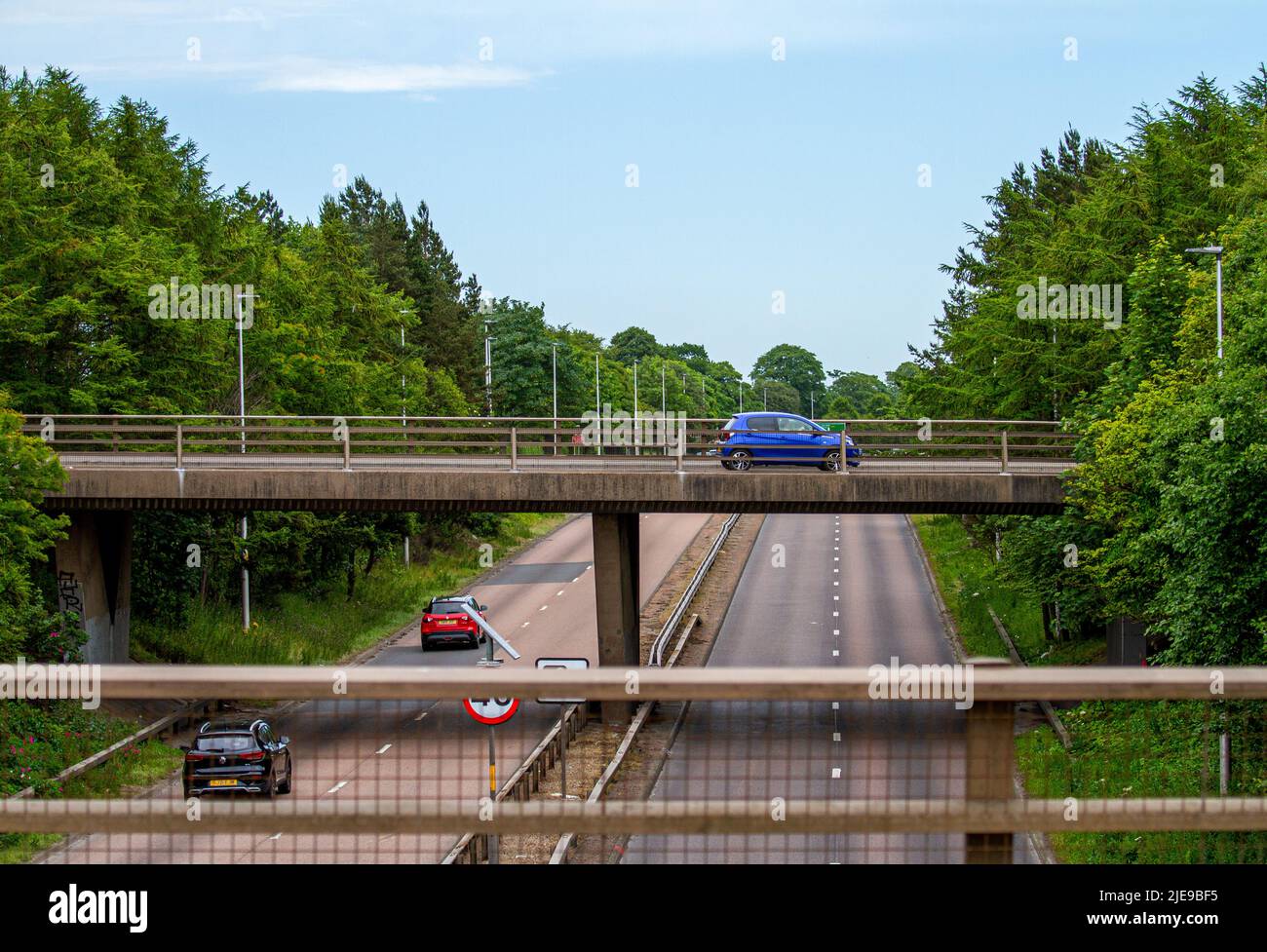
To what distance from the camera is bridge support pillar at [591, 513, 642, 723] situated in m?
37.3

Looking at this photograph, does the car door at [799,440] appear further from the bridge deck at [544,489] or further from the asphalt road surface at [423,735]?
the asphalt road surface at [423,735]

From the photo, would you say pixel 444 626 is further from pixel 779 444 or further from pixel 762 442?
pixel 779 444

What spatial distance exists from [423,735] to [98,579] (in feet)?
107

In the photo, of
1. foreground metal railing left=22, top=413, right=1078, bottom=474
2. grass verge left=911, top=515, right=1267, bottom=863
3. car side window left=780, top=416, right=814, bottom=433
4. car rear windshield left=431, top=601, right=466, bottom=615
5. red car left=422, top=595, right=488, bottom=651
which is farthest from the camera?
car rear windshield left=431, top=601, right=466, bottom=615

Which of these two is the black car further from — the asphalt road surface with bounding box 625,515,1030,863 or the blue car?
the blue car

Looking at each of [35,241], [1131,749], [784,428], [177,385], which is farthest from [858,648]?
[1131,749]

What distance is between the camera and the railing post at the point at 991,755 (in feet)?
17.7

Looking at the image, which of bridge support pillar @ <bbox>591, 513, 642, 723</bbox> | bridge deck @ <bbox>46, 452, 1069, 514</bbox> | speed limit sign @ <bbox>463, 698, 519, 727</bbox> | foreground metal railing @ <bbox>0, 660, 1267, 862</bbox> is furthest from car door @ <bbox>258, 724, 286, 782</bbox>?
bridge support pillar @ <bbox>591, 513, 642, 723</bbox>

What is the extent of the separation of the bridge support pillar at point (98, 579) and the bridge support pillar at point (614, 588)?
38.5 ft

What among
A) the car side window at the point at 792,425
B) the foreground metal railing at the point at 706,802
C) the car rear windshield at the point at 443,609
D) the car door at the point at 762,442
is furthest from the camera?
the car rear windshield at the point at 443,609

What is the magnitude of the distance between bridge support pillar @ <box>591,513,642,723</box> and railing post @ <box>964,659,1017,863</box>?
31.6m

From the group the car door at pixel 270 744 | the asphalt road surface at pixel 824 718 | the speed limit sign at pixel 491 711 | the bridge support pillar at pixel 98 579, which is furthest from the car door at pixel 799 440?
the speed limit sign at pixel 491 711

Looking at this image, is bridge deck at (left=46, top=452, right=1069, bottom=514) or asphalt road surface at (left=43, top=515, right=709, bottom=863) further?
bridge deck at (left=46, top=452, right=1069, bottom=514)

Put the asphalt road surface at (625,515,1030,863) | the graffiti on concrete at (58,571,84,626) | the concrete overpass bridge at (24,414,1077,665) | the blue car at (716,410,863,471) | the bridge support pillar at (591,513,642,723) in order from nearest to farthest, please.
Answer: the asphalt road surface at (625,515,1030,863) < the concrete overpass bridge at (24,414,1077,665) < the graffiti on concrete at (58,571,84,626) < the blue car at (716,410,863,471) < the bridge support pillar at (591,513,642,723)
